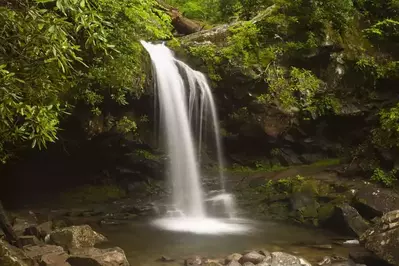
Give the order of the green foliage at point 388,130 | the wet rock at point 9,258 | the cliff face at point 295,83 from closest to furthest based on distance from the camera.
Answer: the wet rock at point 9,258, the green foliage at point 388,130, the cliff face at point 295,83

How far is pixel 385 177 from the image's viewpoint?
1177 centimetres

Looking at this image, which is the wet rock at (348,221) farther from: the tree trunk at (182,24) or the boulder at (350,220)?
the tree trunk at (182,24)

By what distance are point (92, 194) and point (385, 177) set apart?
9.11 metres

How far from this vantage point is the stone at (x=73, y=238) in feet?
26.9

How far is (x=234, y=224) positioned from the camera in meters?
11.4

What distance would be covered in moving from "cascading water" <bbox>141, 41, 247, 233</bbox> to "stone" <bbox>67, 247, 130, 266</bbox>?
14.5 ft

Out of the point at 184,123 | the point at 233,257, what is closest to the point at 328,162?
the point at 184,123

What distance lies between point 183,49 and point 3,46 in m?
9.67

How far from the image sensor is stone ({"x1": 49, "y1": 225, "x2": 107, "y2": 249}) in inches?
323

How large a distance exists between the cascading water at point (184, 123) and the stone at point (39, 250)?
474cm

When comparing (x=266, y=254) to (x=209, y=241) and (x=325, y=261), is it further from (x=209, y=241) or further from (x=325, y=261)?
(x=209, y=241)

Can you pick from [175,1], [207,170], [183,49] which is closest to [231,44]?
[183,49]

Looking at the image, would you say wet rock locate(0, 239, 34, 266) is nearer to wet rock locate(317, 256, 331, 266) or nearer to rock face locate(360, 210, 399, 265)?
wet rock locate(317, 256, 331, 266)

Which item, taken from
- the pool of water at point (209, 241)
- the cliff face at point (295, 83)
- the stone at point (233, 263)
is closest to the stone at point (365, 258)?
the pool of water at point (209, 241)
